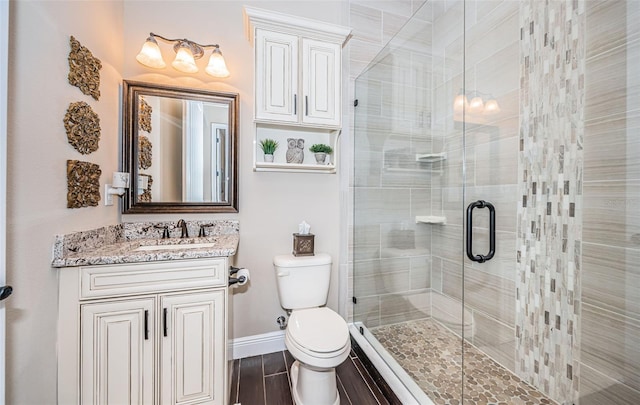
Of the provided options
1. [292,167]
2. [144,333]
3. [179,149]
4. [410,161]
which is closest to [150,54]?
[179,149]

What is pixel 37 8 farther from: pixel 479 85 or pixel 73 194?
pixel 479 85

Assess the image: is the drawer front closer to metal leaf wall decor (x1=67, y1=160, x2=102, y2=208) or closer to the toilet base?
metal leaf wall decor (x1=67, y1=160, x2=102, y2=208)

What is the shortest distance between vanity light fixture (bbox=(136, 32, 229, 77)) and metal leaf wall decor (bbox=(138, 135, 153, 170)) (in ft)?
1.50

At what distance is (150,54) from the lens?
1.57m

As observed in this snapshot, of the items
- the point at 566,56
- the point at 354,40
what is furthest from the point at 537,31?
the point at 354,40

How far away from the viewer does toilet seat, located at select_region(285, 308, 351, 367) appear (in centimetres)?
124

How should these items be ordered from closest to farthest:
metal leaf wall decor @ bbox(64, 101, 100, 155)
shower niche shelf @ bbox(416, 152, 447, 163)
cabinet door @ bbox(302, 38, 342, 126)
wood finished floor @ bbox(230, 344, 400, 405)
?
metal leaf wall decor @ bbox(64, 101, 100, 155), wood finished floor @ bbox(230, 344, 400, 405), cabinet door @ bbox(302, 38, 342, 126), shower niche shelf @ bbox(416, 152, 447, 163)

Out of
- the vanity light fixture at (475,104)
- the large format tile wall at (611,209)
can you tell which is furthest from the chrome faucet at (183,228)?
the large format tile wall at (611,209)

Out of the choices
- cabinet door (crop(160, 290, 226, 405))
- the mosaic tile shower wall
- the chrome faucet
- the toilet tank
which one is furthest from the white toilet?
the mosaic tile shower wall

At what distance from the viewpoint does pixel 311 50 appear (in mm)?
1755

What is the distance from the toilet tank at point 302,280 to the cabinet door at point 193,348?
48cm

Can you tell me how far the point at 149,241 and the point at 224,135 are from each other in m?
0.82

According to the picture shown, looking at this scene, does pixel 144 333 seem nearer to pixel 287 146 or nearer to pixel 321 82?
pixel 287 146

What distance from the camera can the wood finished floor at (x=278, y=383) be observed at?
1.47m
